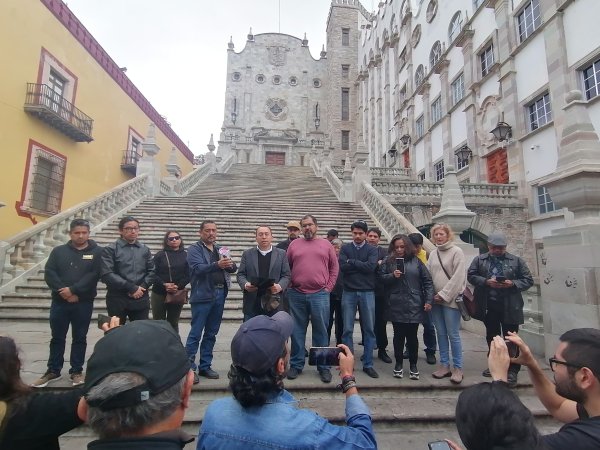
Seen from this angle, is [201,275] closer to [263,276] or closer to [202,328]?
[202,328]

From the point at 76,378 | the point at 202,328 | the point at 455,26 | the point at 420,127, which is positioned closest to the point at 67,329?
the point at 76,378

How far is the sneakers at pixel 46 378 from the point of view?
368 centimetres

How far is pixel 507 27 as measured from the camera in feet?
51.6

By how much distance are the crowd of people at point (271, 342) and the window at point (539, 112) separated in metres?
12.6

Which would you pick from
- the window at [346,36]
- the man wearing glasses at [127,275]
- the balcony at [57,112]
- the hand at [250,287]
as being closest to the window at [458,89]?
the balcony at [57,112]

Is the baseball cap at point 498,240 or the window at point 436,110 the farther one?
the window at point 436,110

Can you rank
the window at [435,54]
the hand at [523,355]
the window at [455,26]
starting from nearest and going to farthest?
the hand at [523,355] → the window at [455,26] → the window at [435,54]

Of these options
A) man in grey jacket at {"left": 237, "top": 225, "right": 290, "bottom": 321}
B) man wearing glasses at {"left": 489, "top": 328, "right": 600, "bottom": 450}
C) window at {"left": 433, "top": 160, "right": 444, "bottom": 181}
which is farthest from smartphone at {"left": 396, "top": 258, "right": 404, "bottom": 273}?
window at {"left": 433, "top": 160, "right": 444, "bottom": 181}

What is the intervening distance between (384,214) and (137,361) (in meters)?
10.9

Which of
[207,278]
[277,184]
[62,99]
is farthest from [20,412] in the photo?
[277,184]

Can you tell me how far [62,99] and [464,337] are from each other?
16106 mm

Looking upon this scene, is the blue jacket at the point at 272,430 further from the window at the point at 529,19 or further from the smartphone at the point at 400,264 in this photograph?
the window at the point at 529,19

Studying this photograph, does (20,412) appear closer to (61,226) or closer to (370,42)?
(61,226)

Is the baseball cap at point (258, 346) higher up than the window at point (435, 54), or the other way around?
the window at point (435, 54)
